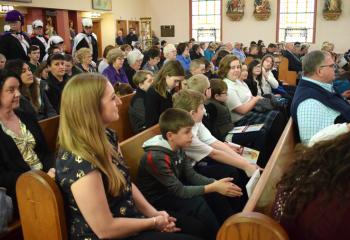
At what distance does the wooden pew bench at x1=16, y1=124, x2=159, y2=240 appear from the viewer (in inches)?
69.5

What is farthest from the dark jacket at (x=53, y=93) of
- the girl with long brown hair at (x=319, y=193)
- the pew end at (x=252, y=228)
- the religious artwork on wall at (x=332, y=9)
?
the religious artwork on wall at (x=332, y=9)

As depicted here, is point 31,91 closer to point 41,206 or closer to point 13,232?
point 13,232

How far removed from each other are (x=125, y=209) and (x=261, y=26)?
16835mm

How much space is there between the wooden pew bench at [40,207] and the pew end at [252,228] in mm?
825

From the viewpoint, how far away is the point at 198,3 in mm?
18359

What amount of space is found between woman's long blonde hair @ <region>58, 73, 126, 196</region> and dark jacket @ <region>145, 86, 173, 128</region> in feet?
6.15

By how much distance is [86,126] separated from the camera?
1.74 meters

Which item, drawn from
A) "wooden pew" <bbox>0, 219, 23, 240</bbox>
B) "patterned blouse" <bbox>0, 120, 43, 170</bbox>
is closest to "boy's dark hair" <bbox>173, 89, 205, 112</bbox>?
"patterned blouse" <bbox>0, 120, 43, 170</bbox>

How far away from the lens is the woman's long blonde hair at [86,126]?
1720 millimetres

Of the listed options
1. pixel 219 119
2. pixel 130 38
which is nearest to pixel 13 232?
pixel 219 119

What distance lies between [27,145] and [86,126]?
47.1 inches

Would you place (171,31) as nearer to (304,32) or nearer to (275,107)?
(304,32)

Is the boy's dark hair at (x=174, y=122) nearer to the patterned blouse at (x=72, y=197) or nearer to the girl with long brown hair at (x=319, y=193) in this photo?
the patterned blouse at (x=72, y=197)

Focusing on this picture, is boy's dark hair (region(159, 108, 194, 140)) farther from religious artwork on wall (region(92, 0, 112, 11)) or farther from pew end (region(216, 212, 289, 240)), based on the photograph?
religious artwork on wall (region(92, 0, 112, 11))
